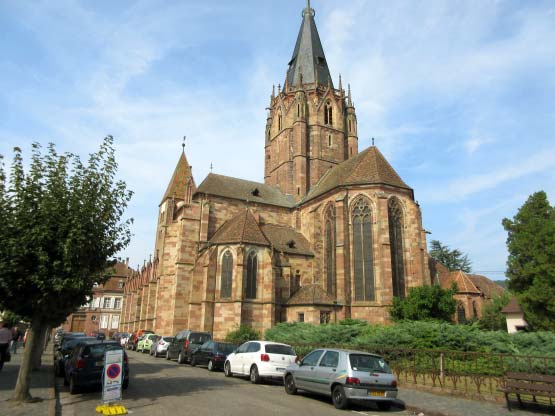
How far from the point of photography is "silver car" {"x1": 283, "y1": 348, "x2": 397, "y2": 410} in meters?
10.3

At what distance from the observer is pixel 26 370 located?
10.5 metres

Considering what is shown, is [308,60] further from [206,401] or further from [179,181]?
[206,401]

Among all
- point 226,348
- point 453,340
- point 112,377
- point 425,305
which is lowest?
point 112,377

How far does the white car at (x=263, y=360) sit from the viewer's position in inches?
584

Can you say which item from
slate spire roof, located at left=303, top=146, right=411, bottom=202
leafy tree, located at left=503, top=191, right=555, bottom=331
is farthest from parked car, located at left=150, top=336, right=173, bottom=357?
leafy tree, located at left=503, top=191, right=555, bottom=331

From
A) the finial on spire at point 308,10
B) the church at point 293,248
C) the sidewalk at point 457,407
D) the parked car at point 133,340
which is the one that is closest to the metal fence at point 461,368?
the sidewalk at point 457,407

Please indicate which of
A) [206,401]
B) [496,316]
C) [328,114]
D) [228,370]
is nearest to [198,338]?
[228,370]

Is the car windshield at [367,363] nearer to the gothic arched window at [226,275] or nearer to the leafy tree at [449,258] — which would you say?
the gothic arched window at [226,275]

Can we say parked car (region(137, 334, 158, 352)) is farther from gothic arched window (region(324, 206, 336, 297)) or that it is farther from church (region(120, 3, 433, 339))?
gothic arched window (region(324, 206, 336, 297))

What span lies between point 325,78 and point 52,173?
4162cm

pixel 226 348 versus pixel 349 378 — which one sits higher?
pixel 226 348

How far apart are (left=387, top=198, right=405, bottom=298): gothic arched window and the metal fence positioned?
17.3 m

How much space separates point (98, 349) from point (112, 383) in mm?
2887

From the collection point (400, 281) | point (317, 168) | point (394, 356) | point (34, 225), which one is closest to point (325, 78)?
point (317, 168)
